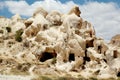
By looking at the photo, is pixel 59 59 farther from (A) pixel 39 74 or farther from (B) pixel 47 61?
(A) pixel 39 74

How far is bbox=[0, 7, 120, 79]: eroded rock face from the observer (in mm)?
61250

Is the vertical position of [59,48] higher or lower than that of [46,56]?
higher

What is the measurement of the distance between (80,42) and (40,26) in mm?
9585

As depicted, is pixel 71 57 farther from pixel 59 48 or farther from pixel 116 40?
pixel 116 40

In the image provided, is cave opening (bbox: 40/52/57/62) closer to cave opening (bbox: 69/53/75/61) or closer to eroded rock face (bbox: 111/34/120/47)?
cave opening (bbox: 69/53/75/61)

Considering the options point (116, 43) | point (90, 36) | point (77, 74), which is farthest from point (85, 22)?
point (77, 74)

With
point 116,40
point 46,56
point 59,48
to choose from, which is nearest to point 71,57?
point 59,48

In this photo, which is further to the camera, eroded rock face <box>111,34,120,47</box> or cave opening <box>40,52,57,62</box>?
eroded rock face <box>111,34,120,47</box>

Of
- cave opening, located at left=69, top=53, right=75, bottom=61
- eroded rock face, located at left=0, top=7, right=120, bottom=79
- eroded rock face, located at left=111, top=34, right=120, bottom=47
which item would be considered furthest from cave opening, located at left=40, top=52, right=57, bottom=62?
eroded rock face, located at left=111, top=34, right=120, bottom=47

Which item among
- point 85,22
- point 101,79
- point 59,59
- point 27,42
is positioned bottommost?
point 101,79

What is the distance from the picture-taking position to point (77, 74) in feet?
198

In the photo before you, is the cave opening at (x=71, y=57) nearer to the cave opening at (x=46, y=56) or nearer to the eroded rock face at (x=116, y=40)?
the cave opening at (x=46, y=56)

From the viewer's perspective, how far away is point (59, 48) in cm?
6362

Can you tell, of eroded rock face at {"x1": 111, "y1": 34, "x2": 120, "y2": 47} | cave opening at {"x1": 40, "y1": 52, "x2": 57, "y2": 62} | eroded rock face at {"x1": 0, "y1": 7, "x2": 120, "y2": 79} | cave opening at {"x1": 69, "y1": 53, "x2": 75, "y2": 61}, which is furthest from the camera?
eroded rock face at {"x1": 111, "y1": 34, "x2": 120, "y2": 47}
